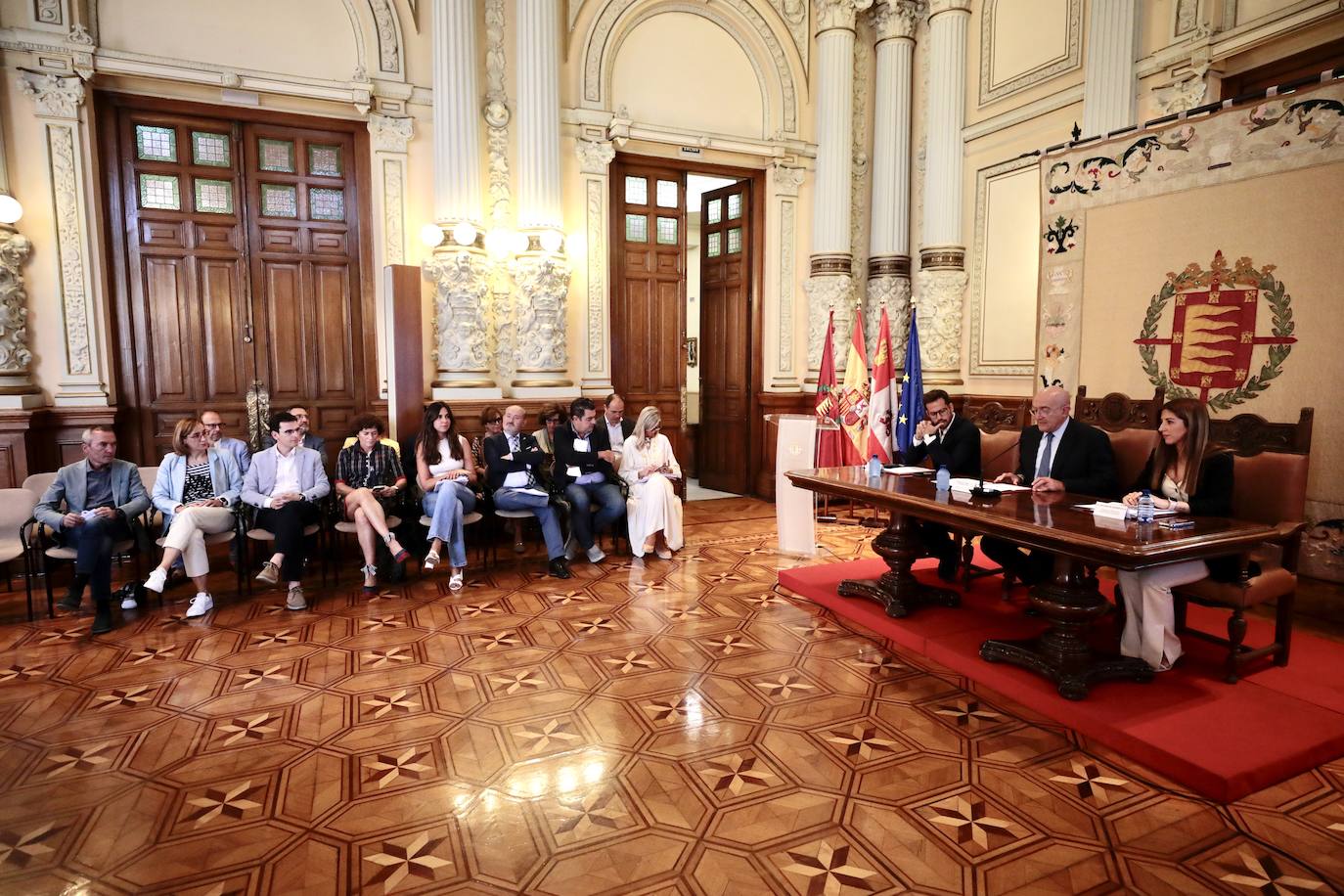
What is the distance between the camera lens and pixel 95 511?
14.3ft

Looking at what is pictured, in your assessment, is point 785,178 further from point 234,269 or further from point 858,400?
point 234,269

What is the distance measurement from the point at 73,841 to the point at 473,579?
3072 millimetres

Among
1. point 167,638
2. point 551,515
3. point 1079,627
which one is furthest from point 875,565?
point 167,638

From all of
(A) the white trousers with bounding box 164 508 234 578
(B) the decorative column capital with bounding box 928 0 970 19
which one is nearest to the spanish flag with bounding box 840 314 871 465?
(B) the decorative column capital with bounding box 928 0 970 19

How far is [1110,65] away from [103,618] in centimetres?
822

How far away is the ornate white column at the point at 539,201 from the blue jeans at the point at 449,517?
1.80m

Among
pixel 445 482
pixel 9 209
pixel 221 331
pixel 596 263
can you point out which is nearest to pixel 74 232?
pixel 9 209

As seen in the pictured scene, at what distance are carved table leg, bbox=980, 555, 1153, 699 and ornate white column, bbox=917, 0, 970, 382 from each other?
189 inches

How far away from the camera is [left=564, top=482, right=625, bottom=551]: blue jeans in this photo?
18.5ft

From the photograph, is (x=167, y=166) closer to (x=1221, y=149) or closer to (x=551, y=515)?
(x=551, y=515)

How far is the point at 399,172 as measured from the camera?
6.51 meters

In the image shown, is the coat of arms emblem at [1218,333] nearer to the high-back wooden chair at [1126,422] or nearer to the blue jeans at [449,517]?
the high-back wooden chair at [1126,422]

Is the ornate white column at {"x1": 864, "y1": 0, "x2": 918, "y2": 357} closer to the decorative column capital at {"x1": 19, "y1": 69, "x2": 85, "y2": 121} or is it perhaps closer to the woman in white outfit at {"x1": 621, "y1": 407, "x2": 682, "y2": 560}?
the woman in white outfit at {"x1": 621, "y1": 407, "x2": 682, "y2": 560}

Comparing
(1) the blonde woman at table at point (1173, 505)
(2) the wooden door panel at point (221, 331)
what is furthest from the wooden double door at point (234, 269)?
(1) the blonde woman at table at point (1173, 505)
